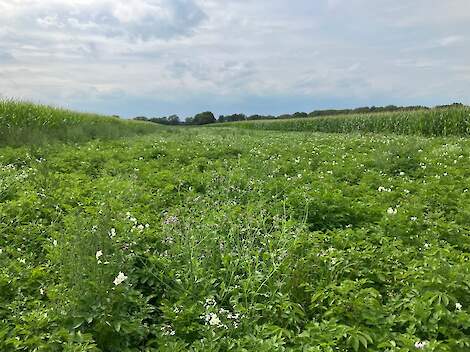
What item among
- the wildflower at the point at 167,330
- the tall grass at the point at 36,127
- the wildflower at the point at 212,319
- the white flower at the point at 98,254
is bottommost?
the wildflower at the point at 167,330

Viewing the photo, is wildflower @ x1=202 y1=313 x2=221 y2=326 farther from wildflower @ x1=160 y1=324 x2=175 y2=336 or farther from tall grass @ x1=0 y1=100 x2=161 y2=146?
tall grass @ x1=0 y1=100 x2=161 y2=146

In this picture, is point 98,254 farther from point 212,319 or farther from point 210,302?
point 212,319

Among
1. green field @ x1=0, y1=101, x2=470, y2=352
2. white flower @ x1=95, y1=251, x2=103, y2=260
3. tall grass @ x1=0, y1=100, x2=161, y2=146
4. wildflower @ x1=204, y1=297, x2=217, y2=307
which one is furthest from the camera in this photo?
tall grass @ x1=0, y1=100, x2=161, y2=146

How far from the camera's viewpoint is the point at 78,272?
10.7ft

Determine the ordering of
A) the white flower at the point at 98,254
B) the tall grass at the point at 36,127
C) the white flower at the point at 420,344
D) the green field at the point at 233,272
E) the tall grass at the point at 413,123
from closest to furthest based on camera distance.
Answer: the white flower at the point at 420,344, the green field at the point at 233,272, the white flower at the point at 98,254, the tall grass at the point at 36,127, the tall grass at the point at 413,123

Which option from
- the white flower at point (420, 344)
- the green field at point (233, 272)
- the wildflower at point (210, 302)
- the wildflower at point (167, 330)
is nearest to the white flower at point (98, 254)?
the green field at point (233, 272)

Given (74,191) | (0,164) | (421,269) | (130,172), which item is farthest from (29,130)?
(421,269)

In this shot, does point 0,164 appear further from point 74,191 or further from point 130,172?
point 74,191

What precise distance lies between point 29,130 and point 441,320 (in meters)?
14.8

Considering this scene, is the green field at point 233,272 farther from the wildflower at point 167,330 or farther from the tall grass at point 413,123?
the tall grass at point 413,123

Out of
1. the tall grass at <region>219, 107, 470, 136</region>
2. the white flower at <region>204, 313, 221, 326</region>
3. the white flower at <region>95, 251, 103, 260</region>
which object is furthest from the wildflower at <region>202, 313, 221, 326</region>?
the tall grass at <region>219, 107, 470, 136</region>

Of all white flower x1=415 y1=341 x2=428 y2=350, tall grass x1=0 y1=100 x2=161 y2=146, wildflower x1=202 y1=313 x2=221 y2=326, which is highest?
tall grass x1=0 y1=100 x2=161 y2=146

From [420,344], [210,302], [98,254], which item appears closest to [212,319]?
[210,302]

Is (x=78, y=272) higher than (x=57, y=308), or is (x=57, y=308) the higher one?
(x=78, y=272)
